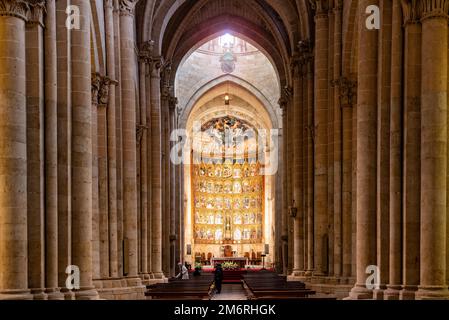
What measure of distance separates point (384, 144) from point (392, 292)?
3697 millimetres

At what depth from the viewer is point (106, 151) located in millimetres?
23250

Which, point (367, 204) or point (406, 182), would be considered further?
point (367, 204)

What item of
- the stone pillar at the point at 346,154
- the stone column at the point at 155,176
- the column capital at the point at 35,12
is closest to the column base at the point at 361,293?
the stone pillar at the point at 346,154

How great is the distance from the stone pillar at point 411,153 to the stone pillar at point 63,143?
302 inches

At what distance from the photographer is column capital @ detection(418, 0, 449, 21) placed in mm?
15781

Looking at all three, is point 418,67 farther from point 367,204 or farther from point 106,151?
point 106,151

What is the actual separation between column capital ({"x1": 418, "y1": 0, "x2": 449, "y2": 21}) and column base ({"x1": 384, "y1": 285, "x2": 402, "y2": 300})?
622cm

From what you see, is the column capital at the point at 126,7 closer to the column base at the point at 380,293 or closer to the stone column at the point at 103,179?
the stone column at the point at 103,179

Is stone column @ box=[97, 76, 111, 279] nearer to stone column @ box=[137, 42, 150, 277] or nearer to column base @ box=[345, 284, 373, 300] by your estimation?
stone column @ box=[137, 42, 150, 277]

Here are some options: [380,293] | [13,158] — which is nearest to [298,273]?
[380,293]

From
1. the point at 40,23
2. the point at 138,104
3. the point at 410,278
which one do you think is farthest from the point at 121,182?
the point at 410,278

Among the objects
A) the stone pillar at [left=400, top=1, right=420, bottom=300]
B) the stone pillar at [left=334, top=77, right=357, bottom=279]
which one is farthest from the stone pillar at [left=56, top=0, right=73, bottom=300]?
the stone pillar at [left=334, top=77, right=357, bottom=279]

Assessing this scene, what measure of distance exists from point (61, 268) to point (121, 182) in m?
9.08

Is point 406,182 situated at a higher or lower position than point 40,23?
lower
